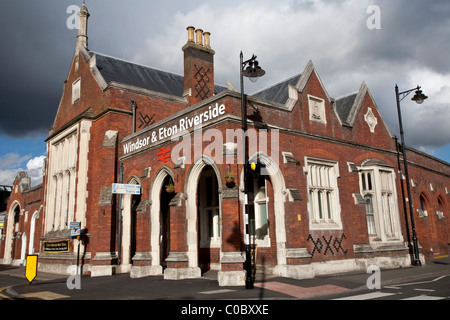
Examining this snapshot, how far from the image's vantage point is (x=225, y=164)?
13.7m

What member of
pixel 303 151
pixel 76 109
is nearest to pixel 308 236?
pixel 303 151

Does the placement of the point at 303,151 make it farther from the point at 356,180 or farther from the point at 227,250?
the point at 227,250

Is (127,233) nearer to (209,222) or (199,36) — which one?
(209,222)

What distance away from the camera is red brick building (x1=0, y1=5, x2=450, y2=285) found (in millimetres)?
14602

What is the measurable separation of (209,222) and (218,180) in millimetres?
5710

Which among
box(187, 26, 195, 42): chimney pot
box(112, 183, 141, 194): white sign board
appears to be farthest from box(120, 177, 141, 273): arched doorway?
box(187, 26, 195, 42): chimney pot

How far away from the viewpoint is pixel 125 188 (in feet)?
55.5

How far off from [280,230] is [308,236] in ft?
5.12

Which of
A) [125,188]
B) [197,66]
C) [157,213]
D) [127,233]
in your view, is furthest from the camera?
[197,66]

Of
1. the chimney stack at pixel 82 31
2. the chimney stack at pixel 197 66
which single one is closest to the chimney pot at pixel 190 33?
the chimney stack at pixel 197 66

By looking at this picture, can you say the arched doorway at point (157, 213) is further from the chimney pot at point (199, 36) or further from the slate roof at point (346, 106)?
the chimney pot at point (199, 36)

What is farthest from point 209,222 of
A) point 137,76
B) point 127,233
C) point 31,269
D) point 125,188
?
point 137,76

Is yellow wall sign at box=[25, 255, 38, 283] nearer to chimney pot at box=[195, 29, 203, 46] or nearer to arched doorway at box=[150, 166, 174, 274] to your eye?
arched doorway at box=[150, 166, 174, 274]

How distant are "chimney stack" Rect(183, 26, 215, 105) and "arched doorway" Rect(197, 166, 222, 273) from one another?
6.89 m
